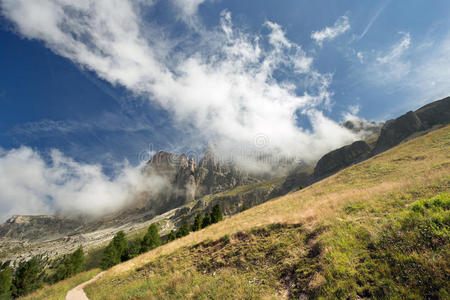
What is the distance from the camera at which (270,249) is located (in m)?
9.62

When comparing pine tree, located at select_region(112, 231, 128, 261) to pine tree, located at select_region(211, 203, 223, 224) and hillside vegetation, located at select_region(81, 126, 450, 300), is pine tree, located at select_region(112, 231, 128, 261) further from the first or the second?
hillside vegetation, located at select_region(81, 126, 450, 300)

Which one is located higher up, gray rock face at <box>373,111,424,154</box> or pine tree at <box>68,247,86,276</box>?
gray rock face at <box>373,111,424,154</box>

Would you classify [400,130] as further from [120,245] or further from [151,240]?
[120,245]

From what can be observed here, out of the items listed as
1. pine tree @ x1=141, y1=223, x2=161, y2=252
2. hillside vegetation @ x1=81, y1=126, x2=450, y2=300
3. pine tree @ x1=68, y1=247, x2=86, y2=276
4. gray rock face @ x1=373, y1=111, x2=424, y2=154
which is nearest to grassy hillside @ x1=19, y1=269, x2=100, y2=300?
hillside vegetation @ x1=81, y1=126, x2=450, y2=300

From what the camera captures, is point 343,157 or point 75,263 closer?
point 75,263

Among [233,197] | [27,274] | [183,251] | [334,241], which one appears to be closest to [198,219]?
[183,251]

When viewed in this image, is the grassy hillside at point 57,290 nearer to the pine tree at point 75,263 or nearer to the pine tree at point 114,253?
the pine tree at point 114,253

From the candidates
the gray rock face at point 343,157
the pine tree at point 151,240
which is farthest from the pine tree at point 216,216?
the gray rock face at point 343,157

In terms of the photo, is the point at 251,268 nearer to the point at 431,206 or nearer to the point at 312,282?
the point at 312,282

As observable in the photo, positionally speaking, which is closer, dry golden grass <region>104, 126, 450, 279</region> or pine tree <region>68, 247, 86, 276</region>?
dry golden grass <region>104, 126, 450, 279</region>

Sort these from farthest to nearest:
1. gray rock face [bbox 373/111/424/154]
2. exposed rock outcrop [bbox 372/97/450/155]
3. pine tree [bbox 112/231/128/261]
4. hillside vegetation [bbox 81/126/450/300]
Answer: gray rock face [bbox 373/111/424/154], exposed rock outcrop [bbox 372/97/450/155], pine tree [bbox 112/231/128/261], hillside vegetation [bbox 81/126/450/300]

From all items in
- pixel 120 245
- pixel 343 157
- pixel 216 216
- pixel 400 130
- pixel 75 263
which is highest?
pixel 400 130

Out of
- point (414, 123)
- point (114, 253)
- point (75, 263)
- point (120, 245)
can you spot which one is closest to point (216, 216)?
point (114, 253)

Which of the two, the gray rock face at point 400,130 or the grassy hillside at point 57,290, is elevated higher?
the gray rock face at point 400,130
